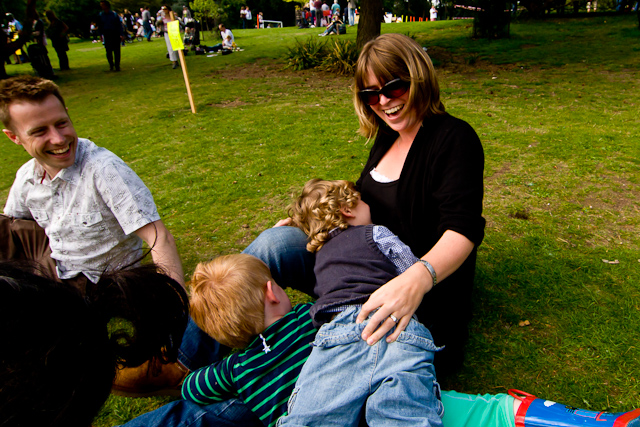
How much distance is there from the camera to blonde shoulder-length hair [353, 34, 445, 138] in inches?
77.0

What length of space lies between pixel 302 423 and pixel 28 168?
215cm

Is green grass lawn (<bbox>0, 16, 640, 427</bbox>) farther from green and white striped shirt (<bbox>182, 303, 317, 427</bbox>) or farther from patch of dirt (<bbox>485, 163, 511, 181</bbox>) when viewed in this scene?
green and white striped shirt (<bbox>182, 303, 317, 427</bbox>)

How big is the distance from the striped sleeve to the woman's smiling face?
137 centimetres

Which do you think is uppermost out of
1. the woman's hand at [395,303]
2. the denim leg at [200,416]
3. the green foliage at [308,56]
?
the green foliage at [308,56]

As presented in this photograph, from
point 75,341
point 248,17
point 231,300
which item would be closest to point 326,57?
point 231,300

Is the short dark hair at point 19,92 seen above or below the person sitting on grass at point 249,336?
above

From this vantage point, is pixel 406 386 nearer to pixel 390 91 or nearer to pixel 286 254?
pixel 286 254

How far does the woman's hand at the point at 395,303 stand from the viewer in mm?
1645

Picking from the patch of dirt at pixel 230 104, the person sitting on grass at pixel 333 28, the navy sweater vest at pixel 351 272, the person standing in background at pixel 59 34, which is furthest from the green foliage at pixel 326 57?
the navy sweater vest at pixel 351 272

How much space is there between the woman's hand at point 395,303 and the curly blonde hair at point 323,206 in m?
0.56

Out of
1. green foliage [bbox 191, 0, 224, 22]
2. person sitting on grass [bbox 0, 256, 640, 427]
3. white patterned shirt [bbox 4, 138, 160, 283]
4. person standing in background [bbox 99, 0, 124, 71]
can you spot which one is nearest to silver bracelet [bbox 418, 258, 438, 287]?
person sitting on grass [bbox 0, 256, 640, 427]

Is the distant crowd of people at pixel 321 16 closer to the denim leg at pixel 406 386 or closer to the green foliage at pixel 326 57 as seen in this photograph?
the green foliage at pixel 326 57

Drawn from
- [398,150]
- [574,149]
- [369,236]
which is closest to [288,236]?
[369,236]

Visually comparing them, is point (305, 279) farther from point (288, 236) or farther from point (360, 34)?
point (360, 34)
